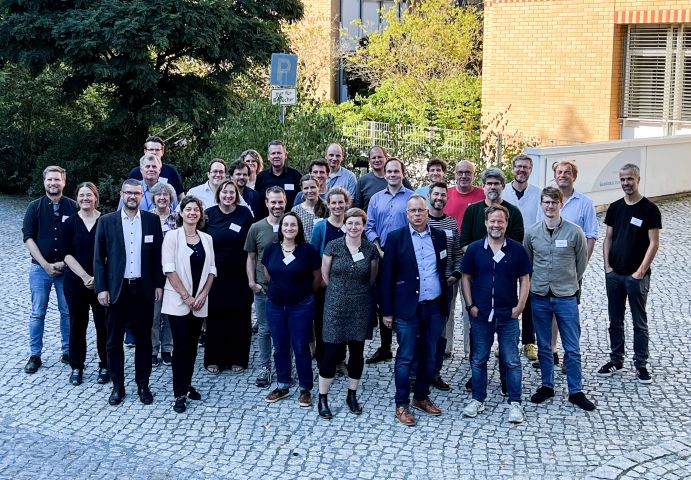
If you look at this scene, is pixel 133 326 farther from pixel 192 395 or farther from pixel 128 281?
pixel 192 395

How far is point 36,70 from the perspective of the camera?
18000 mm

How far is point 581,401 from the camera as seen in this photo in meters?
8.70

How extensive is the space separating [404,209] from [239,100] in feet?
32.8

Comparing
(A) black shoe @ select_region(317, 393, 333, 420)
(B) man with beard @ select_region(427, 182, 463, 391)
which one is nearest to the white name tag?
(B) man with beard @ select_region(427, 182, 463, 391)

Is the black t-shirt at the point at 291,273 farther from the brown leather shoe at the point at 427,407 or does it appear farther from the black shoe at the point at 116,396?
the black shoe at the point at 116,396

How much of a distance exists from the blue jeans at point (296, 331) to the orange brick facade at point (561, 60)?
1530 cm

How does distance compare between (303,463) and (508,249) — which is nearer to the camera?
(303,463)

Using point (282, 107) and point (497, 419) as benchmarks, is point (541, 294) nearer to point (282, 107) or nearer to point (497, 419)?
point (497, 419)

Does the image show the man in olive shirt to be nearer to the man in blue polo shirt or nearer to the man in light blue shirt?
the man in blue polo shirt

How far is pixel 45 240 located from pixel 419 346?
3676mm

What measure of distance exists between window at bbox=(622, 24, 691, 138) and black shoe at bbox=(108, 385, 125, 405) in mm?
16597

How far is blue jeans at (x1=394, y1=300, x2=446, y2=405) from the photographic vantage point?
8500mm

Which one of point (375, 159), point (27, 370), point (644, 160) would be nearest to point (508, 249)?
point (375, 159)

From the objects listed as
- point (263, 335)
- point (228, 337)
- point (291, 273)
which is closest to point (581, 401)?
point (291, 273)
